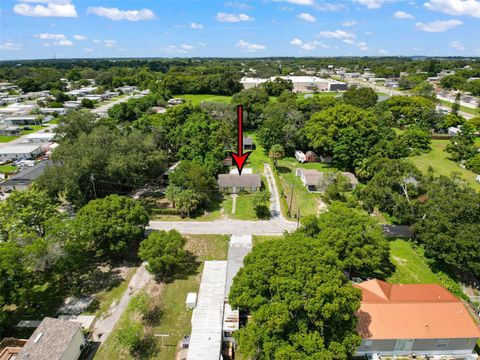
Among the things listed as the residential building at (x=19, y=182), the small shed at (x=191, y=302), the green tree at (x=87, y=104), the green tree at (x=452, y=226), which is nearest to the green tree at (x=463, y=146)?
the green tree at (x=452, y=226)

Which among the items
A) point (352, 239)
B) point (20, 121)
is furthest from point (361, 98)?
point (20, 121)

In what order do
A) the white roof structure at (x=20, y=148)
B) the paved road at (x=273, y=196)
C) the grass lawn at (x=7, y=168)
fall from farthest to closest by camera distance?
1. the white roof structure at (x=20, y=148)
2. the grass lawn at (x=7, y=168)
3. the paved road at (x=273, y=196)

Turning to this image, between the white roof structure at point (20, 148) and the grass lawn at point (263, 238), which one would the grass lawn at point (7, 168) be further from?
the grass lawn at point (263, 238)

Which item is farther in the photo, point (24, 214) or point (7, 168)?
point (7, 168)

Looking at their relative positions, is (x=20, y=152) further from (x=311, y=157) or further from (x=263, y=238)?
(x=311, y=157)

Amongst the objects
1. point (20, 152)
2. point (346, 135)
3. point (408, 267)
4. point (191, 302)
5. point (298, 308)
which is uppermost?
point (346, 135)

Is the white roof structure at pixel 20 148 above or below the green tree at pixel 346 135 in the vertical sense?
below

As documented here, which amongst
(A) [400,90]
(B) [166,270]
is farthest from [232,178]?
(A) [400,90]
